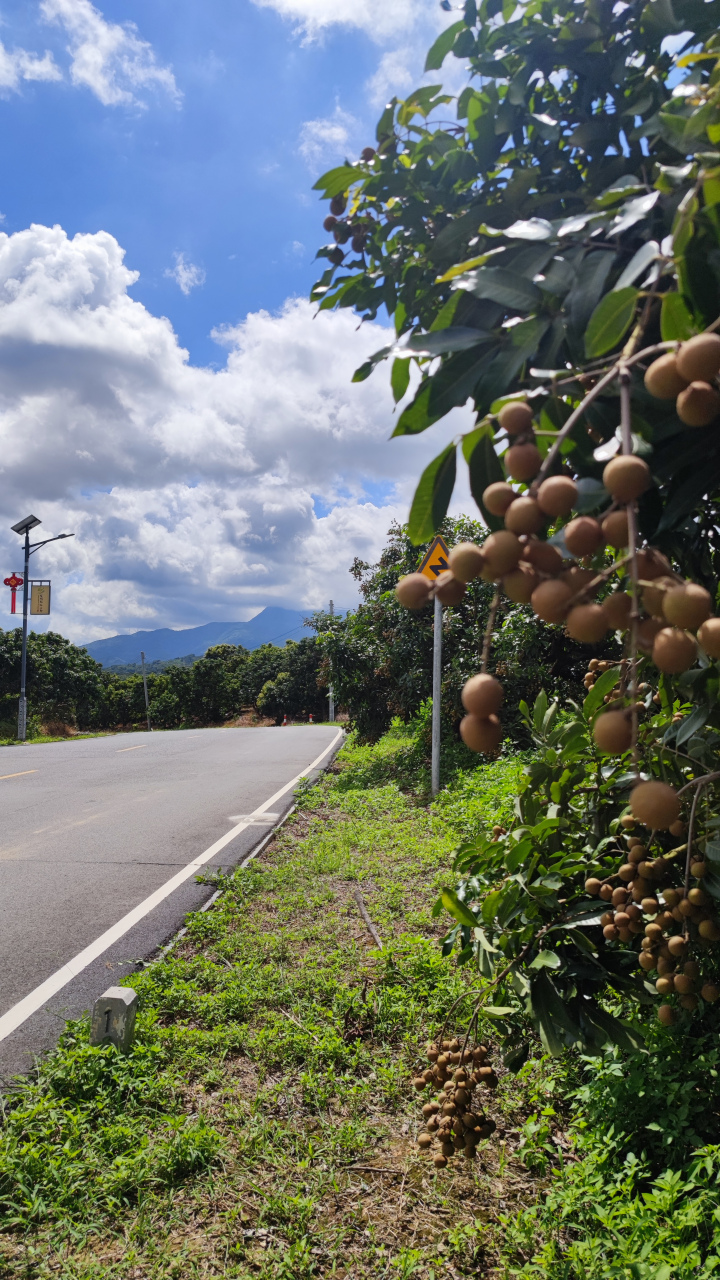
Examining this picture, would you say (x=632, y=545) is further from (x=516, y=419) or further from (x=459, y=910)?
(x=459, y=910)

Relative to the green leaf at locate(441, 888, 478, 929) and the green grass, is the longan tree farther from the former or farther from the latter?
the green grass

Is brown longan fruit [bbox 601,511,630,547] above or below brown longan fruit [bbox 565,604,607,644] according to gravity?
above

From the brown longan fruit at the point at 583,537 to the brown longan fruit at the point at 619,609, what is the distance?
0.06 m

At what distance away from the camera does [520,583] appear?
72 centimetres

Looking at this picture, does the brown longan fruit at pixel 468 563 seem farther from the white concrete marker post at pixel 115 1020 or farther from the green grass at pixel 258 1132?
the white concrete marker post at pixel 115 1020

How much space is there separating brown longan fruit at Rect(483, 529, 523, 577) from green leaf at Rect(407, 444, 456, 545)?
291mm

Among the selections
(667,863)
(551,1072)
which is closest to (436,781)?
(551,1072)

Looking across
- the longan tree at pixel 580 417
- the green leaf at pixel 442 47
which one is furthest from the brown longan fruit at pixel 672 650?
the green leaf at pixel 442 47

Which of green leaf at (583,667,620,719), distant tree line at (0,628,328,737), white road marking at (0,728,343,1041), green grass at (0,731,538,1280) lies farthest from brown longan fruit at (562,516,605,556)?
distant tree line at (0,628,328,737)

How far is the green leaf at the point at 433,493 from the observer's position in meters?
1.00

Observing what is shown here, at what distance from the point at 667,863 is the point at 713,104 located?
1.45 metres

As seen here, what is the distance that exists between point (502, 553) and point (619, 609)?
14 centimetres

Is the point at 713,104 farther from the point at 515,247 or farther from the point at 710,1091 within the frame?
the point at 710,1091

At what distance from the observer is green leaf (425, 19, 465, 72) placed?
1.62 m
